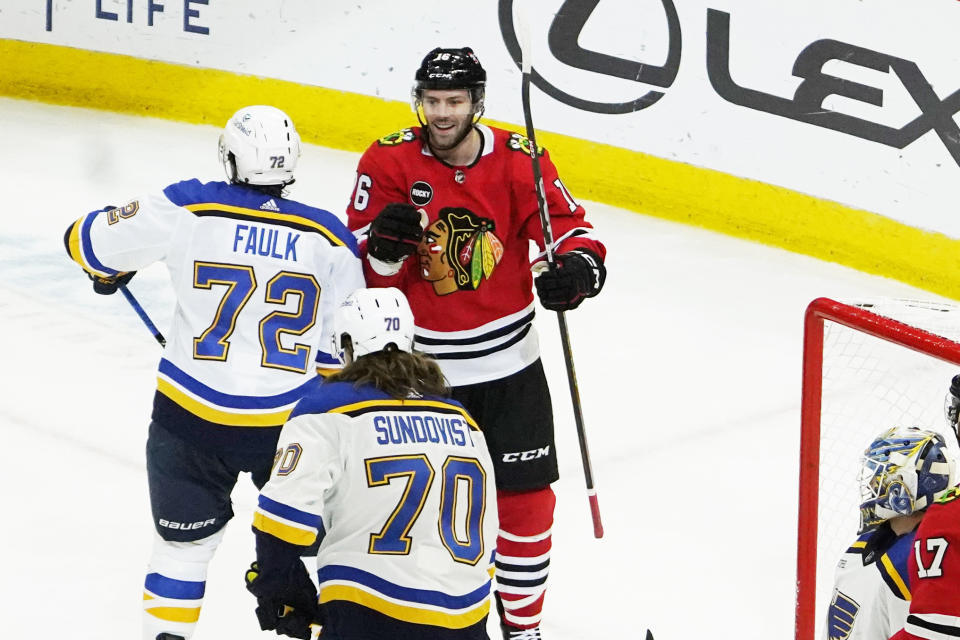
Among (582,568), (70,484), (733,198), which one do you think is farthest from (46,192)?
(582,568)

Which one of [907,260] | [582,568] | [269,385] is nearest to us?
[269,385]

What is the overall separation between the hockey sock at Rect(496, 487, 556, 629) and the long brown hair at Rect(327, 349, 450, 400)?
2.61 ft

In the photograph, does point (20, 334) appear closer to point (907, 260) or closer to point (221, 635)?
point (221, 635)

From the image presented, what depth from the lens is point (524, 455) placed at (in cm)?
314

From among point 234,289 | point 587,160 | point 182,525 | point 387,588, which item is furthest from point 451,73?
point 587,160

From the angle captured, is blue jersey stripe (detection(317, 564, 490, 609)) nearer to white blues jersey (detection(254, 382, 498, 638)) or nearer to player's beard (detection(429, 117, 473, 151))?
white blues jersey (detection(254, 382, 498, 638))

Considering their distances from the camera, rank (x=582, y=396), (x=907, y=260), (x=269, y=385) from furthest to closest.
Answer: (x=907, y=260)
(x=582, y=396)
(x=269, y=385)

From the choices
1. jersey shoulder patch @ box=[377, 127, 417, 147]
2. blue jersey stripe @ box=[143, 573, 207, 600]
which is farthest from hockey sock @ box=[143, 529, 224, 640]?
jersey shoulder patch @ box=[377, 127, 417, 147]

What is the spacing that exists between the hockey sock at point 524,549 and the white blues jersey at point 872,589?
0.79m

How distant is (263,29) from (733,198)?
2.23 metres

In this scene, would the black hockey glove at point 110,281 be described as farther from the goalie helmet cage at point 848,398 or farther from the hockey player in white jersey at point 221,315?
the goalie helmet cage at point 848,398

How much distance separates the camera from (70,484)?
13.0 feet

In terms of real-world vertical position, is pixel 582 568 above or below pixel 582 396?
below

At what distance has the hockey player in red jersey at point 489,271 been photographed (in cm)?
309
